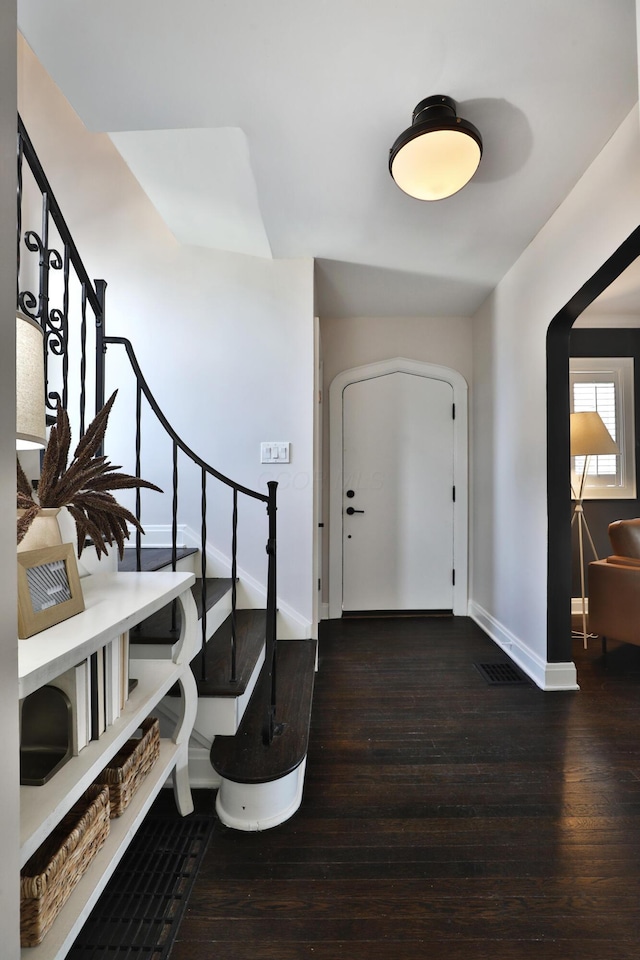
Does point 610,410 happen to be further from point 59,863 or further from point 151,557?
point 59,863

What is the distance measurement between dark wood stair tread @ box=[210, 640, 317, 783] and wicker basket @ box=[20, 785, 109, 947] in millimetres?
608

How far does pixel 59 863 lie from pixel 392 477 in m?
3.45

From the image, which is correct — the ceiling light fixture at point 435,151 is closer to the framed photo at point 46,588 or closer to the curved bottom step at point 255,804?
the framed photo at point 46,588

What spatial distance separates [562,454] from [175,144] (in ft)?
7.95

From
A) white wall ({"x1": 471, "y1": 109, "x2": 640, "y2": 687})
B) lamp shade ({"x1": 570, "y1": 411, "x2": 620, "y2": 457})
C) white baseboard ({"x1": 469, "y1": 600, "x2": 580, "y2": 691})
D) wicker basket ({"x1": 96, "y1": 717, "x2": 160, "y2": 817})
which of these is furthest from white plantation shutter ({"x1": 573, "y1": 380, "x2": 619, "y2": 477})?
wicker basket ({"x1": 96, "y1": 717, "x2": 160, "y2": 817})

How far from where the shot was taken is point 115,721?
1182 millimetres

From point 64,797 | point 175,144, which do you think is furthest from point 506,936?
point 175,144

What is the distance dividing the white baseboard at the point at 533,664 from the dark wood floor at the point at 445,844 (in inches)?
3.2

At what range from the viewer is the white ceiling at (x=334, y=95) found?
4.59 feet

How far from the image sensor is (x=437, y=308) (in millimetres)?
3924

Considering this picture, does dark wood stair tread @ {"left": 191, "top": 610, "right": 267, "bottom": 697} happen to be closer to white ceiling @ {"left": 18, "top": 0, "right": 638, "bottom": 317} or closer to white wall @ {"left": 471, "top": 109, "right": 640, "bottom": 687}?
white wall @ {"left": 471, "top": 109, "right": 640, "bottom": 687}

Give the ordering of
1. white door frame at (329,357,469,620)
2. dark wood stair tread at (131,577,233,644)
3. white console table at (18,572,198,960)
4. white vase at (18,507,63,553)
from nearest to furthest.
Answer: white console table at (18,572,198,960) < white vase at (18,507,63,553) < dark wood stair tread at (131,577,233,644) < white door frame at (329,357,469,620)

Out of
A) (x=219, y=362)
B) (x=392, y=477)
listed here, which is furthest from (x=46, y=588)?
(x=392, y=477)

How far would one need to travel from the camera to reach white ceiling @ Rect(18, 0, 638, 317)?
1.40 meters
